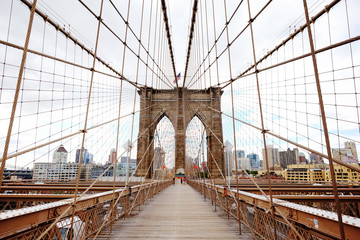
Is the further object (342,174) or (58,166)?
(58,166)

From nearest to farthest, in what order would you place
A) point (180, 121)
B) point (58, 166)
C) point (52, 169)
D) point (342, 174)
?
1. point (342, 174)
2. point (52, 169)
3. point (58, 166)
4. point (180, 121)

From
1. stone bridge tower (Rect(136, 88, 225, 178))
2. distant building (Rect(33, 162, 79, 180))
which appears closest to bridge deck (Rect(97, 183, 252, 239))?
distant building (Rect(33, 162, 79, 180))

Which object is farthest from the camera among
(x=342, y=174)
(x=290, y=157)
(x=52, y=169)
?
(x=52, y=169)

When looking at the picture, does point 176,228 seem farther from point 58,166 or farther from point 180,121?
point 180,121

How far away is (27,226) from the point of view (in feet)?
4.33

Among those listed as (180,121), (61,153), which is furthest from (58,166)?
(180,121)

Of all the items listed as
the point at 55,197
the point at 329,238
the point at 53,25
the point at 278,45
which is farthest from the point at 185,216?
the point at 278,45

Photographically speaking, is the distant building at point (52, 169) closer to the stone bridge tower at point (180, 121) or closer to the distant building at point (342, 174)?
the stone bridge tower at point (180, 121)

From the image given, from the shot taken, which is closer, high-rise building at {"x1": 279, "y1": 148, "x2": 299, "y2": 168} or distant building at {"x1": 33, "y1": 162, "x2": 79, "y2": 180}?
high-rise building at {"x1": 279, "y1": 148, "x2": 299, "y2": 168}

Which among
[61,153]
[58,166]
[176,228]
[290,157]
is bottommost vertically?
[176,228]

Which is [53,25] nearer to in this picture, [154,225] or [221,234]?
[154,225]

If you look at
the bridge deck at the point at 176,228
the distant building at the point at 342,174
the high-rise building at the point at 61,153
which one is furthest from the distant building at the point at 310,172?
the high-rise building at the point at 61,153

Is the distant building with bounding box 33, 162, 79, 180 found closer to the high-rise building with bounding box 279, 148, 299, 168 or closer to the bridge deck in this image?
the bridge deck

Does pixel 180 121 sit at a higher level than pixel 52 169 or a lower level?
higher
